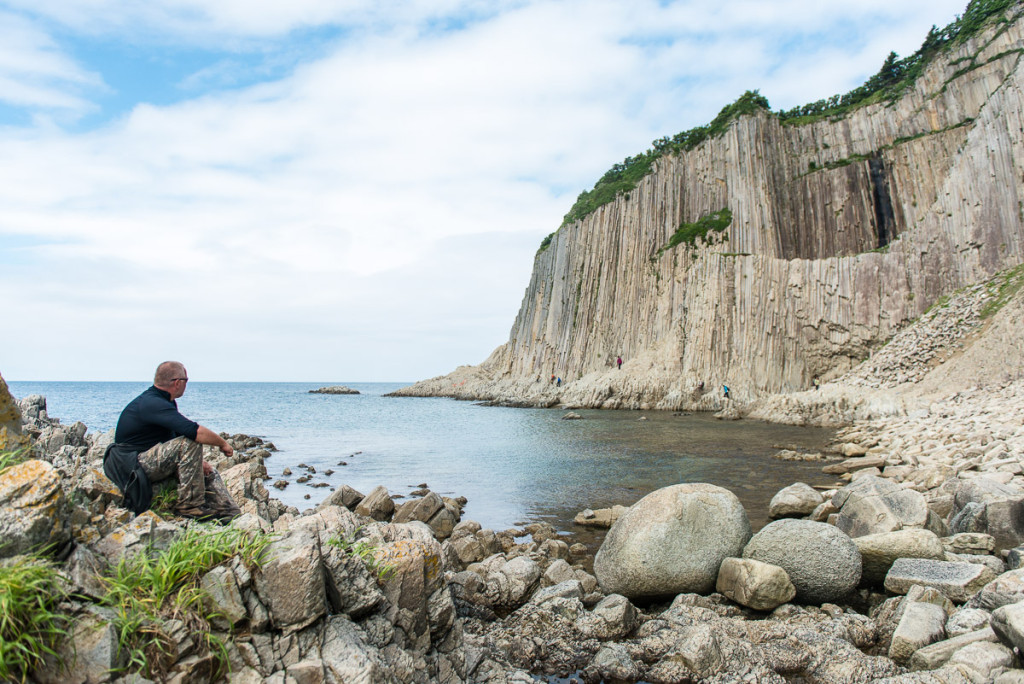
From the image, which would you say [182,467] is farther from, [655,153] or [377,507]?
[655,153]

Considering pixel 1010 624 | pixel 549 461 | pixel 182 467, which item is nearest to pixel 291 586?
pixel 182 467

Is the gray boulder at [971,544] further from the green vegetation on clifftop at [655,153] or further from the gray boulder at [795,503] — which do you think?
the green vegetation on clifftop at [655,153]

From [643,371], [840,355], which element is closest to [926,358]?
[840,355]

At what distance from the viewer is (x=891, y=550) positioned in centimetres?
823

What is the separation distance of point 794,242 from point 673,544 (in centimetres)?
5021

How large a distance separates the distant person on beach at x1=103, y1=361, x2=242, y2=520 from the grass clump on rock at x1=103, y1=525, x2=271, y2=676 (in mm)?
1281

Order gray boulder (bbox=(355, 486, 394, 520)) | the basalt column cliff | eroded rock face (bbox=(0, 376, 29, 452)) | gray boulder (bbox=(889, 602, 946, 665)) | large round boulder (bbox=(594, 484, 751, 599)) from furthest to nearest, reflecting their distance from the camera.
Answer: the basalt column cliff → gray boulder (bbox=(355, 486, 394, 520)) → large round boulder (bbox=(594, 484, 751, 599)) → gray boulder (bbox=(889, 602, 946, 665)) → eroded rock face (bbox=(0, 376, 29, 452))

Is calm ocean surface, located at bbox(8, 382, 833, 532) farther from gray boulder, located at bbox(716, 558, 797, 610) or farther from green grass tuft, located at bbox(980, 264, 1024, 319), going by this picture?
green grass tuft, located at bbox(980, 264, 1024, 319)

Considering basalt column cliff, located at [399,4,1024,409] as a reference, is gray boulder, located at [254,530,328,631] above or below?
below

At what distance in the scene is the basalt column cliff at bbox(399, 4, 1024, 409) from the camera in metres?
36.6

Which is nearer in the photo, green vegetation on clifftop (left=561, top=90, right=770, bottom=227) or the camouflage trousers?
the camouflage trousers

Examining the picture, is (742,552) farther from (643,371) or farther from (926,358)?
(643,371)

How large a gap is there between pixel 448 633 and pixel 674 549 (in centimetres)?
434

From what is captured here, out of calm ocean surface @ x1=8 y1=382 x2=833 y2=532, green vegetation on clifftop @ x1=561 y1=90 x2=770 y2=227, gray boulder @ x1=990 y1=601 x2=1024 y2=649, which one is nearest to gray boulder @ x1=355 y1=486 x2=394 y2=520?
calm ocean surface @ x1=8 y1=382 x2=833 y2=532
